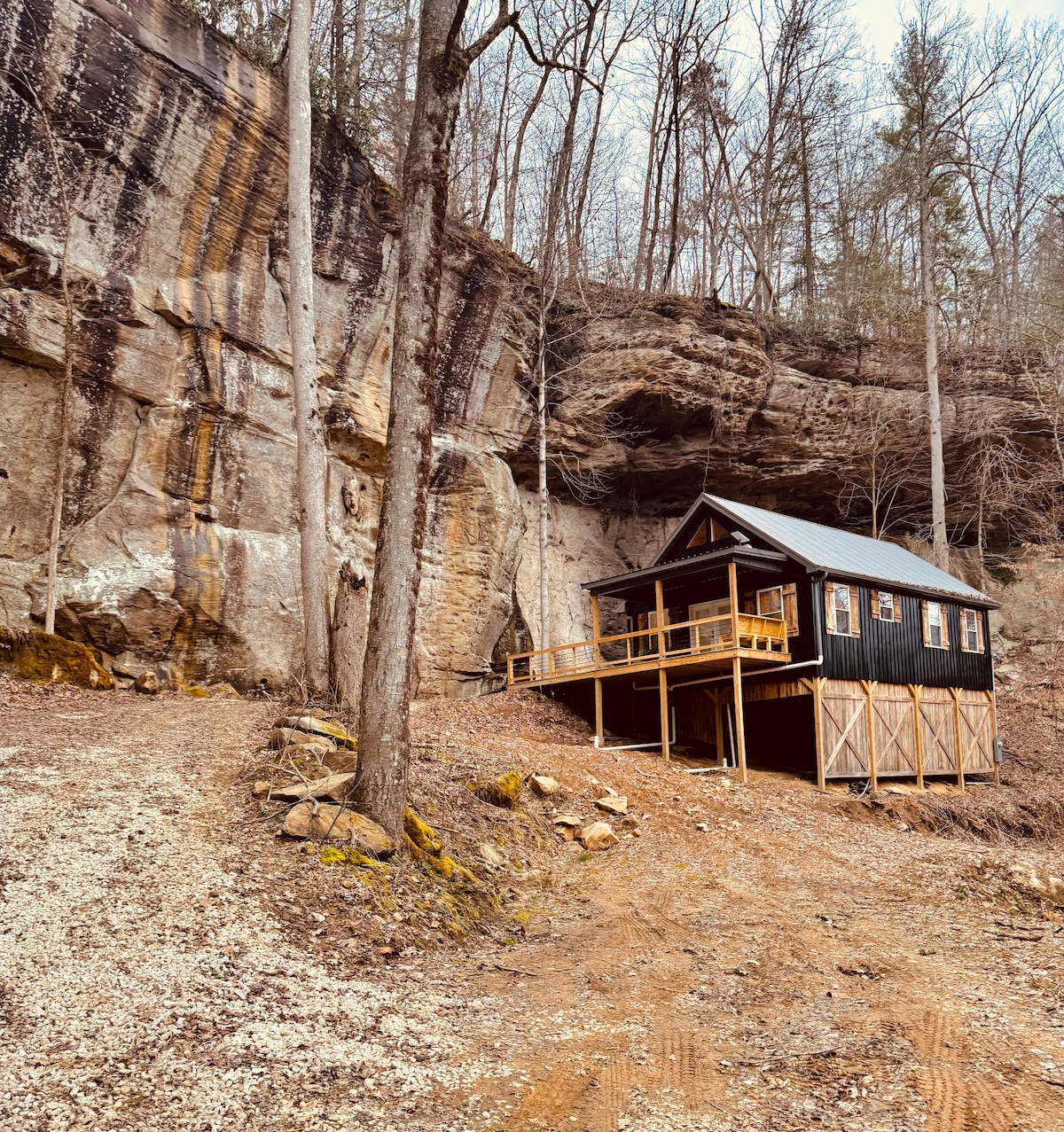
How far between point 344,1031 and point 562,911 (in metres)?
4.54

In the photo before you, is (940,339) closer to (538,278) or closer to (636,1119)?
(538,278)

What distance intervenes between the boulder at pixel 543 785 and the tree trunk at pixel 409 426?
17.6ft

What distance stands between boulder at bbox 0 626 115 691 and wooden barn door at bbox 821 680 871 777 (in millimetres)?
16636

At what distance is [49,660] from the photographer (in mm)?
15922

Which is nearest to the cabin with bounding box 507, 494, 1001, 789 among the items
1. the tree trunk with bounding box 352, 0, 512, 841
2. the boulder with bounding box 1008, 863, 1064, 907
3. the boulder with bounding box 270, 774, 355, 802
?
the boulder with bounding box 1008, 863, 1064, 907

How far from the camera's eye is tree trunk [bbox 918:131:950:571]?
31.6 metres

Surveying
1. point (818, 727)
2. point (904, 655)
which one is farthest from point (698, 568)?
point (904, 655)

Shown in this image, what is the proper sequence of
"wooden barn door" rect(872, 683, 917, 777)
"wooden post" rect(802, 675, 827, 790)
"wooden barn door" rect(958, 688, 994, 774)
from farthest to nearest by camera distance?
"wooden barn door" rect(958, 688, 994, 774) < "wooden barn door" rect(872, 683, 917, 777) < "wooden post" rect(802, 675, 827, 790)

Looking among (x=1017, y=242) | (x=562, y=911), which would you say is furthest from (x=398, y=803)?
(x=1017, y=242)

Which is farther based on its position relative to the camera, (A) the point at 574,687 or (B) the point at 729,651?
(A) the point at 574,687

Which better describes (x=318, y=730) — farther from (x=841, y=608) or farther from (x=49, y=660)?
(x=841, y=608)

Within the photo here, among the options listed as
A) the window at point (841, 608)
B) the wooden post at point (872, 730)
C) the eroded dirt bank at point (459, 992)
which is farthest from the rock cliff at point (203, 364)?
the wooden post at point (872, 730)

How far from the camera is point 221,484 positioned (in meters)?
20.5

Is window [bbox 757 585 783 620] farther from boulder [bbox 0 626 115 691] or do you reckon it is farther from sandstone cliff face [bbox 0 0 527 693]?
boulder [bbox 0 626 115 691]
